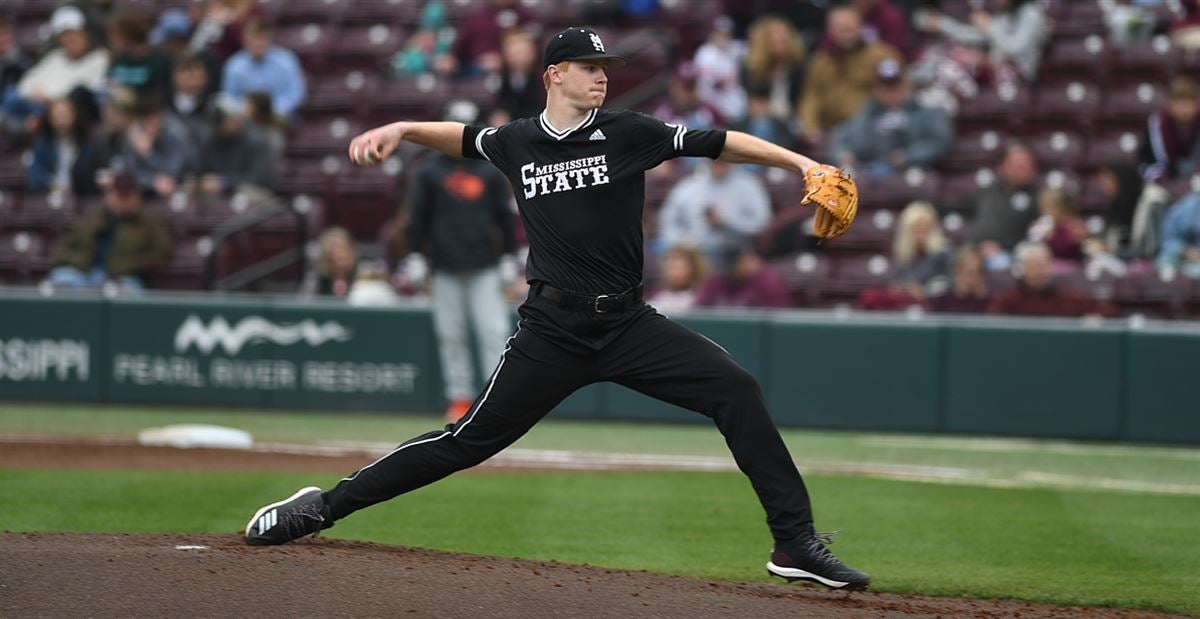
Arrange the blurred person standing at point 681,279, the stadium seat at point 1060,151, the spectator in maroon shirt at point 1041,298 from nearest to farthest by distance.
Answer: the spectator in maroon shirt at point 1041,298 → the blurred person standing at point 681,279 → the stadium seat at point 1060,151

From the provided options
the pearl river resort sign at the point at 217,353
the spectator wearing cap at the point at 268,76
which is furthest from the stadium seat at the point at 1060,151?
the spectator wearing cap at the point at 268,76

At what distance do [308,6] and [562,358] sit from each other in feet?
45.0

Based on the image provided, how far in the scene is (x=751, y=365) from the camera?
12844 mm

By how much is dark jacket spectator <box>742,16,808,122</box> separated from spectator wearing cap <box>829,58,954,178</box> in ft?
3.00

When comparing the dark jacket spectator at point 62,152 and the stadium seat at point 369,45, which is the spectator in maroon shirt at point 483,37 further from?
the dark jacket spectator at point 62,152

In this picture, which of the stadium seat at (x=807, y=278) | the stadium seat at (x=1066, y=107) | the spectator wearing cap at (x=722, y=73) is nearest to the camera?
the stadium seat at (x=807, y=278)

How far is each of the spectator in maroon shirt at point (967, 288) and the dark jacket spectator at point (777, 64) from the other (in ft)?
9.79

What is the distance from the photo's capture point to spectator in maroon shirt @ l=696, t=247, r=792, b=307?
1330 cm

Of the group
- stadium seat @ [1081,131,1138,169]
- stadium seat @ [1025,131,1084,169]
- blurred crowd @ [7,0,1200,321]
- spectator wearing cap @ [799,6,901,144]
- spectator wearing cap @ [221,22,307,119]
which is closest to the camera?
blurred crowd @ [7,0,1200,321]

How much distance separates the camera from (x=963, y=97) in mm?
15234

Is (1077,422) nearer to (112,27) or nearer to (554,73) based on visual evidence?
(554,73)

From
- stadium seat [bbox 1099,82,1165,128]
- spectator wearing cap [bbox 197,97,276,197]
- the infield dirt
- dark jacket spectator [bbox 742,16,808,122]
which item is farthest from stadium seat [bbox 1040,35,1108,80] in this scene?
the infield dirt

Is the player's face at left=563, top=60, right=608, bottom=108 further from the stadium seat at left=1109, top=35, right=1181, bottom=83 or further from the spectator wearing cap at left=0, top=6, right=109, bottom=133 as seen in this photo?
the spectator wearing cap at left=0, top=6, right=109, bottom=133

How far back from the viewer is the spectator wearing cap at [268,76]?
16.5m
